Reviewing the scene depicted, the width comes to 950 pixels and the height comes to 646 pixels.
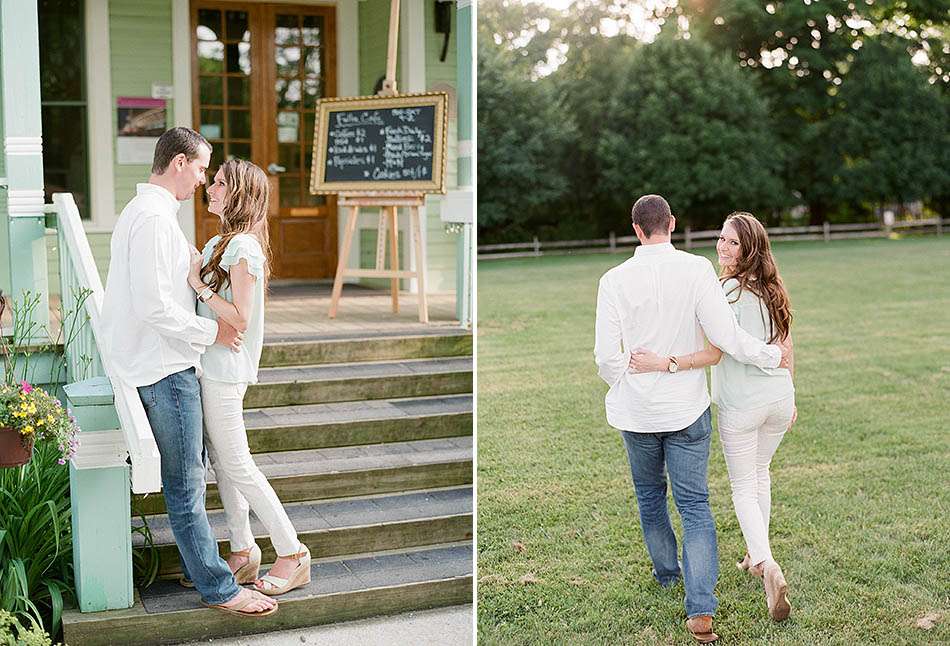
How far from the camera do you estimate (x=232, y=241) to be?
4.04 metres

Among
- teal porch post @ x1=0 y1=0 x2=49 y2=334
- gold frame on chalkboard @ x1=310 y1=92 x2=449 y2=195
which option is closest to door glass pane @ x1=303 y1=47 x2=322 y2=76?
gold frame on chalkboard @ x1=310 y1=92 x2=449 y2=195

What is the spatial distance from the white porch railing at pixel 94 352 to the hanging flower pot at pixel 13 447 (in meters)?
0.27

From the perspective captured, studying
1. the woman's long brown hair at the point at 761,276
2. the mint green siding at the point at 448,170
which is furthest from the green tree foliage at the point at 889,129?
A: the woman's long brown hair at the point at 761,276

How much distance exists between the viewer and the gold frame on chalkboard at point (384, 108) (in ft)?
23.4

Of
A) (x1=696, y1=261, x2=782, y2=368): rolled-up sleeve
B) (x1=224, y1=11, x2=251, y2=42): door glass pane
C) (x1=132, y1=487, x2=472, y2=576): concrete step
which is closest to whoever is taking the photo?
(x1=696, y1=261, x2=782, y2=368): rolled-up sleeve

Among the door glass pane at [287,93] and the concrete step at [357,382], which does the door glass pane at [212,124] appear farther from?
the concrete step at [357,382]

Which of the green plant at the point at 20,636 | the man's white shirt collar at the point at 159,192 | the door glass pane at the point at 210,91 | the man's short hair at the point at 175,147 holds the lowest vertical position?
the green plant at the point at 20,636

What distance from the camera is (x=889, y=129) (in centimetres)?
3347

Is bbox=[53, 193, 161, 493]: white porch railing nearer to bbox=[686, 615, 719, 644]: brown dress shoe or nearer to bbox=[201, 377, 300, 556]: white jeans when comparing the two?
bbox=[201, 377, 300, 556]: white jeans

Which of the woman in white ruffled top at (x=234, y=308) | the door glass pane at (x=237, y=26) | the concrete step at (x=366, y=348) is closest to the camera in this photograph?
the woman in white ruffled top at (x=234, y=308)

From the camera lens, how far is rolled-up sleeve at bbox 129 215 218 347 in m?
3.83

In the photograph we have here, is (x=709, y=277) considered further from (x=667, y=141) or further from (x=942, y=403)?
(x=667, y=141)

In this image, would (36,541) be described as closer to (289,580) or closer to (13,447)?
(13,447)

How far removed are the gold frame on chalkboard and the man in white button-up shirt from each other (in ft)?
10.4
